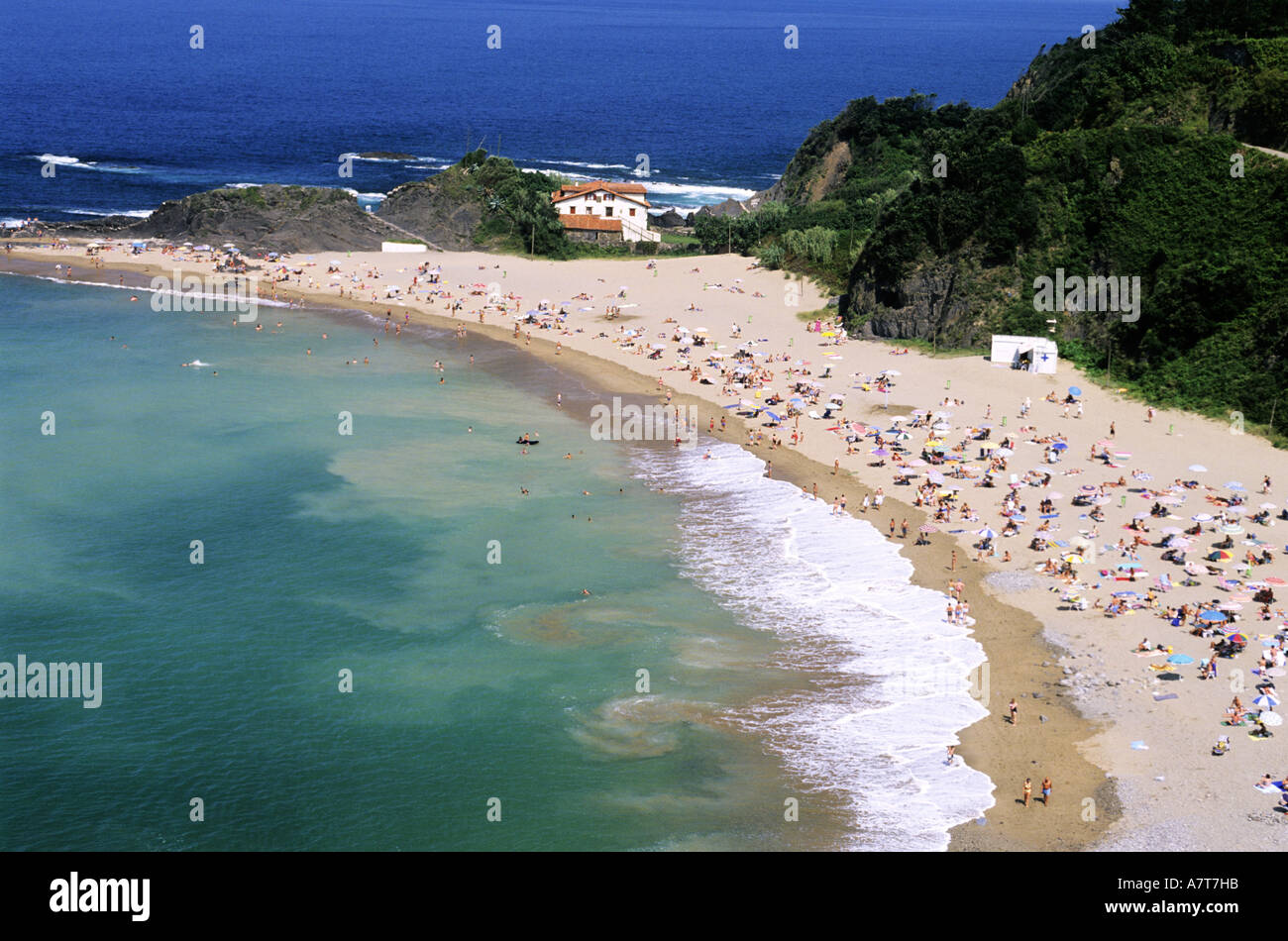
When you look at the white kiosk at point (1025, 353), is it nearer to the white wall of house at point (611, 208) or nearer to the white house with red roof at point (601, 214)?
the white house with red roof at point (601, 214)

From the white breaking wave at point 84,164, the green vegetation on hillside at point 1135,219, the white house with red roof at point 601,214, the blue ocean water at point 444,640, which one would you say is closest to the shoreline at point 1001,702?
the blue ocean water at point 444,640

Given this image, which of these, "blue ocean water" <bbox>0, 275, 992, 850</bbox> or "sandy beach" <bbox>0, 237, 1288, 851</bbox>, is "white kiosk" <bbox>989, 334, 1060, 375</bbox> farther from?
"blue ocean water" <bbox>0, 275, 992, 850</bbox>

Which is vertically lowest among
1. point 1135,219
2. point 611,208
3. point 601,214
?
point 1135,219

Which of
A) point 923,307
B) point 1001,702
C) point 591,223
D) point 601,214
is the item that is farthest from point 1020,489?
point 601,214

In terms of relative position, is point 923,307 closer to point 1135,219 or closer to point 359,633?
point 1135,219

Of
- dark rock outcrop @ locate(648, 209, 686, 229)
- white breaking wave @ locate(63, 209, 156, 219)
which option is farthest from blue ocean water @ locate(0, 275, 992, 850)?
dark rock outcrop @ locate(648, 209, 686, 229)
